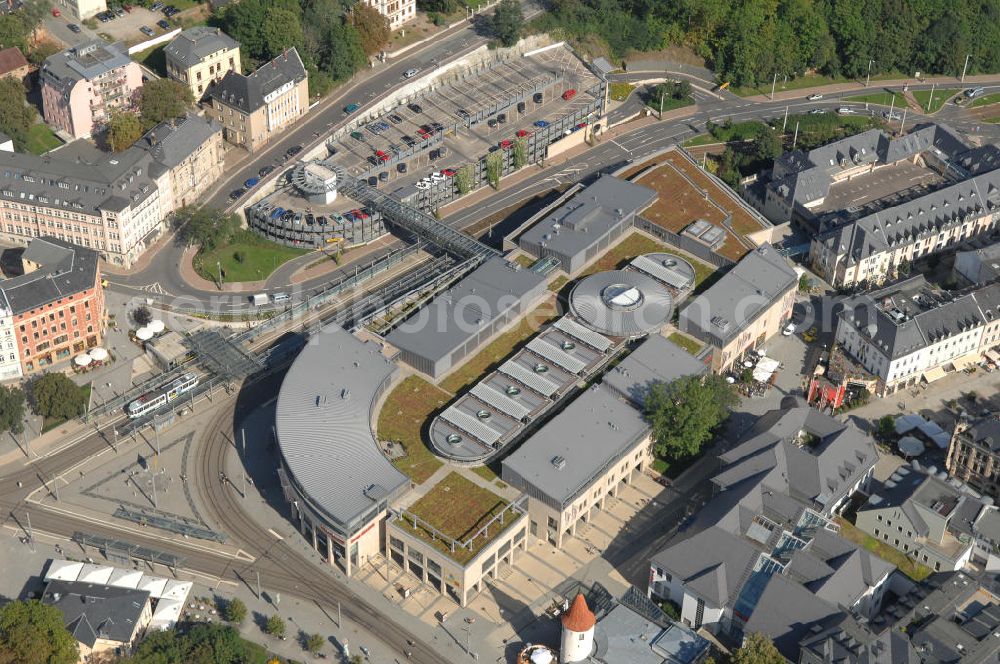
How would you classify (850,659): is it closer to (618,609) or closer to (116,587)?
(618,609)

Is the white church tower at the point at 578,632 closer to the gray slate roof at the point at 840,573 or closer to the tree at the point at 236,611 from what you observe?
the gray slate roof at the point at 840,573

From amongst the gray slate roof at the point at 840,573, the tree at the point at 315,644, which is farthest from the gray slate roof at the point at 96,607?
the gray slate roof at the point at 840,573

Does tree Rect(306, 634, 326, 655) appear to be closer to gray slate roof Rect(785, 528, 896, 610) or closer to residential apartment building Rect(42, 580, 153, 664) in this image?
residential apartment building Rect(42, 580, 153, 664)

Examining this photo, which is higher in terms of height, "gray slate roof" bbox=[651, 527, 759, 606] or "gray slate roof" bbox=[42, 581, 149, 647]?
"gray slate roof" bbox=[651, 527, 759, 606]

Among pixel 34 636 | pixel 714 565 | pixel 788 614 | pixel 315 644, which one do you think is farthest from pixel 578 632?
pixel 34 636

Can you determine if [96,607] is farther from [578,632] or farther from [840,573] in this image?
[840,573]

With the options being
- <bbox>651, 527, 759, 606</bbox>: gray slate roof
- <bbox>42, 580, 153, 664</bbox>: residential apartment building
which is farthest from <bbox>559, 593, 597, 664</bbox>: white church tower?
<bbox>42, 580, 153, 664</bbox>: residential apartment building

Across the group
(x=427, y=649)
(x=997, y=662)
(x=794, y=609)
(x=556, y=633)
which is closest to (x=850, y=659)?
(x=794, y=609)
